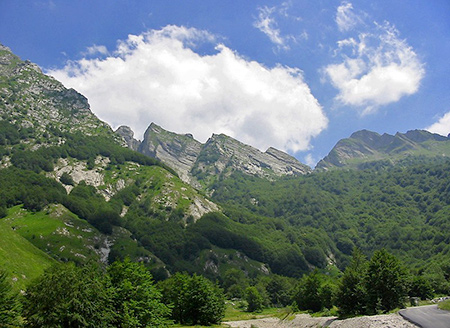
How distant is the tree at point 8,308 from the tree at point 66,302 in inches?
100

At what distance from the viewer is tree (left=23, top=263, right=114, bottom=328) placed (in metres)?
44.0

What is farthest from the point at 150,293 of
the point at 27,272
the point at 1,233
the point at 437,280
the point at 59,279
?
the point at 437,280

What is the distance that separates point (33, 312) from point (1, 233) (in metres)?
113

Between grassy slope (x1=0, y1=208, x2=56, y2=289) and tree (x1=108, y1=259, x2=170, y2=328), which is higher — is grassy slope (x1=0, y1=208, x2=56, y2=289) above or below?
below

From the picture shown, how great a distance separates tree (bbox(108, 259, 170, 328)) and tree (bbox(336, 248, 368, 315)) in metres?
46.8

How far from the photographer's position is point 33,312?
150 ft

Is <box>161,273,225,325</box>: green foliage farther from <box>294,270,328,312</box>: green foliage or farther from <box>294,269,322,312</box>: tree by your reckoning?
<box>294,269,322,312</box>: tree

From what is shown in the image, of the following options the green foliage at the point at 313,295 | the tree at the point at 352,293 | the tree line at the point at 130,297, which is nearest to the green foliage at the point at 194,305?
the tree line at the point at 130,297

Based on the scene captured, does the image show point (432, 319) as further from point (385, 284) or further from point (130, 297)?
point (130, 297)

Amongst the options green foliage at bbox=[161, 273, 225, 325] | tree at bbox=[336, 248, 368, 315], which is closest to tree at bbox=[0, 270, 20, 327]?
green foliage at bbox=[161, 273, 225, 325]

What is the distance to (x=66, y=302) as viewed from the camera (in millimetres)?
44875

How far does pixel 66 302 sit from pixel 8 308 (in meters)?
12.7

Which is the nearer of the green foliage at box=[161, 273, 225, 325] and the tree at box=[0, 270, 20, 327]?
the tree at box=[0, 270, 20, 327]

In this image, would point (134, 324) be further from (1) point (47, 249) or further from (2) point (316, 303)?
(1) point (47, 249)
